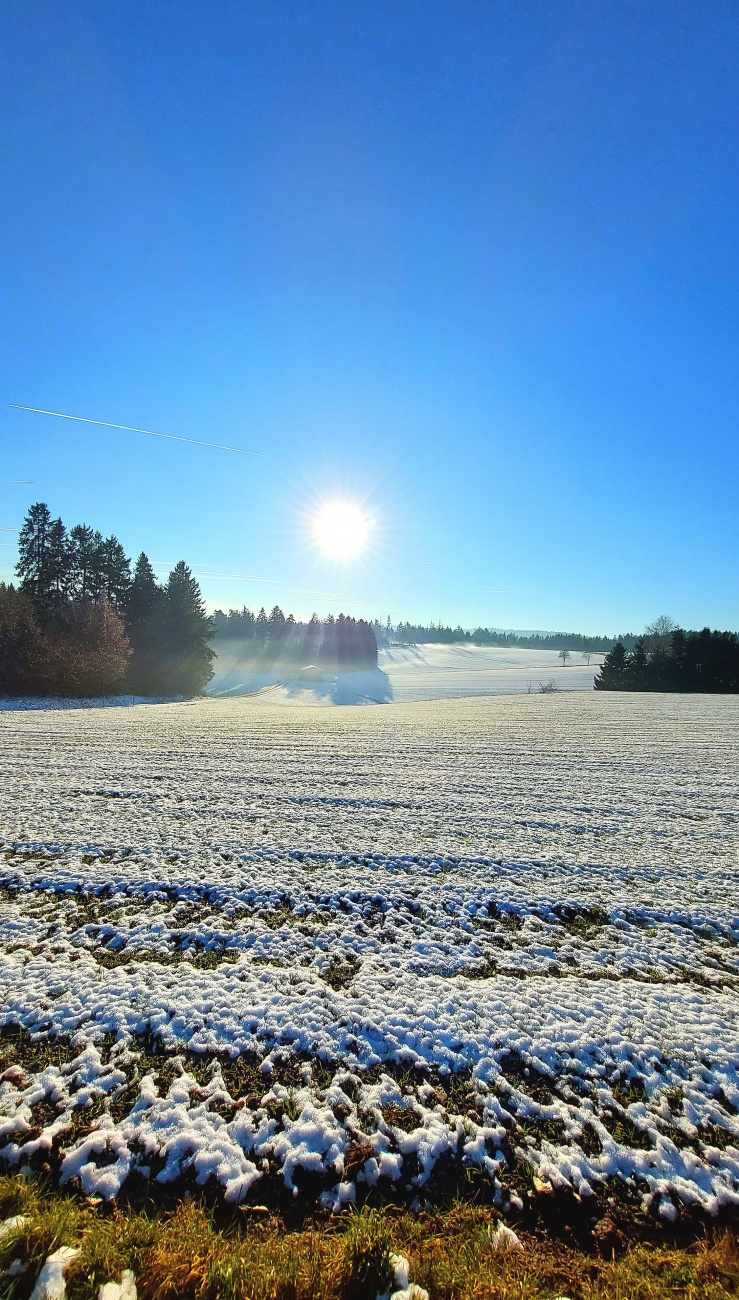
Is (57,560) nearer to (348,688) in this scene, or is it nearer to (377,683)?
(348,688)

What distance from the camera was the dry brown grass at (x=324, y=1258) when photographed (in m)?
2.06

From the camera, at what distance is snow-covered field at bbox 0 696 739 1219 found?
263cm

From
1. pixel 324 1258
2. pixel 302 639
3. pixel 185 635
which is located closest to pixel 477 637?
pixel 302 639

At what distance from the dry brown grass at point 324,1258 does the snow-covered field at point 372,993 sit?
0.17 m

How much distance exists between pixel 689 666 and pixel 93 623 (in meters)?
53.3

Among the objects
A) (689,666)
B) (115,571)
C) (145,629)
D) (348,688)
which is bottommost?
(348,688)

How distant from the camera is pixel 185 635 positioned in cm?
4281

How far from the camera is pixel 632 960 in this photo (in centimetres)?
443

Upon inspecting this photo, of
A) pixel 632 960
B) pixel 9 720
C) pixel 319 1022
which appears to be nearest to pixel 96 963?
pixel 319 1022

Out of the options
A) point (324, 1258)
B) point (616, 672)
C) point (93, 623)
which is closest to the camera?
point (324, 1258)

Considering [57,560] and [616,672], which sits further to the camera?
[616,672]

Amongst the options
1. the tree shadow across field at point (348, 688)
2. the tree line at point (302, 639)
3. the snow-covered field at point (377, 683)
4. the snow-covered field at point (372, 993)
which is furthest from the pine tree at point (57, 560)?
the tree line at point (302, 639)

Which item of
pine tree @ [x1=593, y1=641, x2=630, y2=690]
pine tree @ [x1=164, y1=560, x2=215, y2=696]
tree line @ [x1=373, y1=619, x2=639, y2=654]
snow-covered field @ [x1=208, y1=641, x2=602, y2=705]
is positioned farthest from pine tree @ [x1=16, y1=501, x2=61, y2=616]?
tree line @ [x1=373, y1=619, x2=639, y2=654]

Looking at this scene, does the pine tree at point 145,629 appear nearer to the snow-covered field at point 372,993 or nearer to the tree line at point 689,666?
the snow-covered field at point 372,993
